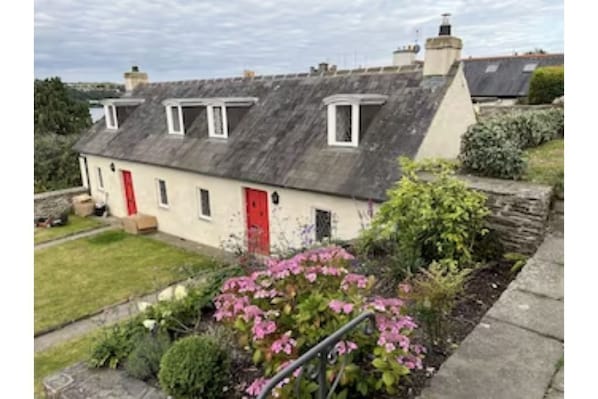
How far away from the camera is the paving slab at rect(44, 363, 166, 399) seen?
383cm

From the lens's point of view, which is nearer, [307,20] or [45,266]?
[307,20]

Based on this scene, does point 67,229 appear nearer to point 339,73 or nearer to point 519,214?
point 339,73

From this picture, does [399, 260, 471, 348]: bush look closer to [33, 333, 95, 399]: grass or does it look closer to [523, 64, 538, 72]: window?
[33, 333, 95, 399]: grass

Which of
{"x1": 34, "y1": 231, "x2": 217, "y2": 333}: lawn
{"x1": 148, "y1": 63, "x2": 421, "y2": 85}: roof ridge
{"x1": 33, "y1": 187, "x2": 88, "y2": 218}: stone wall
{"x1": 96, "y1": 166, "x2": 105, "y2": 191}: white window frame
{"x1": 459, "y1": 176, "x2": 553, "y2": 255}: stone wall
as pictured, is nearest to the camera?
{"x1": 459, "y1": 176, "x2": 553, "y2": 255}: stone wall

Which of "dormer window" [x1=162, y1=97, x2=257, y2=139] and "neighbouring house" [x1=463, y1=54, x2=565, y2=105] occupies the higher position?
"neighbouring house" [x1=463, y1=54, x2=565, y2=105]

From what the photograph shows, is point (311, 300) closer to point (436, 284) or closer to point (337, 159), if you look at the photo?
point (436, 284)

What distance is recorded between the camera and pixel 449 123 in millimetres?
10102

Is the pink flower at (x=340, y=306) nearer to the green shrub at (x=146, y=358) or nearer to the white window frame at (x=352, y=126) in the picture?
the green shrub at (x=146, y=358)

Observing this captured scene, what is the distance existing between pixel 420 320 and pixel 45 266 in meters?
13.3

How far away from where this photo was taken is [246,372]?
148 inches

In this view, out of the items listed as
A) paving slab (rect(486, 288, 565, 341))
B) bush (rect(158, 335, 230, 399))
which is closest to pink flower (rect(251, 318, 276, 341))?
bush (rect(158, 335, 230, 399))

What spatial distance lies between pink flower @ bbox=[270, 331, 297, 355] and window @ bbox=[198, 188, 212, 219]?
11308mm
